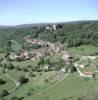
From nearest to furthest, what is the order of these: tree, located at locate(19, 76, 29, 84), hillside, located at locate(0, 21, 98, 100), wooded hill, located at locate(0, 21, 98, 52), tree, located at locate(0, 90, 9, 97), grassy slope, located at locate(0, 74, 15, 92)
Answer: hillside, located at locate(0, 21, 98, 100) → tree, located at locate(0, 90, 9, 97) → grassy slope, located at locate(0, 74, 15, 92) → tree, located at locate(19, 76, 29, 84) → wooded hill, located at locate(0, 21, 98, 52)

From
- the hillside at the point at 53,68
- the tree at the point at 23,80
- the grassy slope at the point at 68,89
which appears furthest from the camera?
the tree at the point at 23,80

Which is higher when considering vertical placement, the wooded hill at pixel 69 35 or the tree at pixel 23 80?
the wooded hill at pixel 69 35

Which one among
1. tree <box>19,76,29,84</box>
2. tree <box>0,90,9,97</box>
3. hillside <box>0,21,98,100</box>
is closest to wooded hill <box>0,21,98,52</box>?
hillside <box>0,21,98,100</box>

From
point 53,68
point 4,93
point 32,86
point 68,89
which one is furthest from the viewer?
point 53,68

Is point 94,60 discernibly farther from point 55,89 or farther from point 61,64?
point 55,89

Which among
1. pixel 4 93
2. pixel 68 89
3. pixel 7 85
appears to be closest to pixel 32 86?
pixel 4 93

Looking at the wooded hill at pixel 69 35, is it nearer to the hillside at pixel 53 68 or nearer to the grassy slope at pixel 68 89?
the hillside at pixel 53 68

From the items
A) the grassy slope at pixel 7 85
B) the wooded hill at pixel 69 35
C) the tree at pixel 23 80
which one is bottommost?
the grassy slope at pixel 7 85

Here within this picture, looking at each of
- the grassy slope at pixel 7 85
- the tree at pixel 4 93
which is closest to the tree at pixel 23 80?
the grassy slope at pixel 7 85

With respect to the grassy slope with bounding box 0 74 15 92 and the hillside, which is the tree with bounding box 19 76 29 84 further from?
the grassy slope with bounding box 0 74 15 92

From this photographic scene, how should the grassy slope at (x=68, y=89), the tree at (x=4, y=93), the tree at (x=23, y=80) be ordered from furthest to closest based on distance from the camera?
the tree at (x=23, y=80) < the tree at (x=4, y=93) < the grassy slope at (x=68, y=89)

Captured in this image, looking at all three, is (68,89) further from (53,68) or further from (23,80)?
(53,68)
